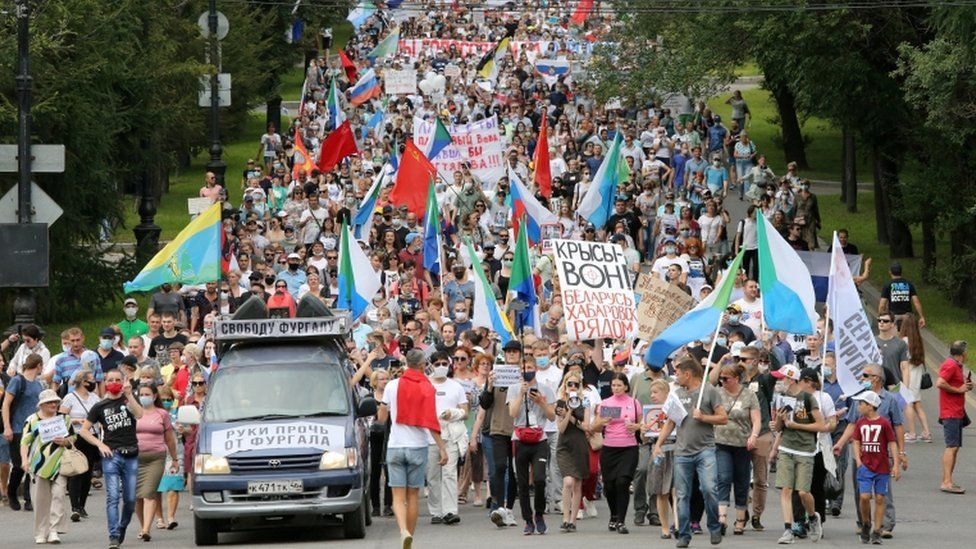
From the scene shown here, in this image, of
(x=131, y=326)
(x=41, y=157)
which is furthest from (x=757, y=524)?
(x=41, y=157)

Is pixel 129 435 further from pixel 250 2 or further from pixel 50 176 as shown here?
pixel 250 2

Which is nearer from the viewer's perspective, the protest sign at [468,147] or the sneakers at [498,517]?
the sneakers at [498,517]

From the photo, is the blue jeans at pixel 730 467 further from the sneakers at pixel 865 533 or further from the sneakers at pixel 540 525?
the sneakers at pixel 540 525

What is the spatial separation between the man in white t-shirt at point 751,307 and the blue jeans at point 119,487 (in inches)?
348

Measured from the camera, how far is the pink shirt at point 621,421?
63.2ft

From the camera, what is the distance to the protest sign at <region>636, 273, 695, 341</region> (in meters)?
24.0

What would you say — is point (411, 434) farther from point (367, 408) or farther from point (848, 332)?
point (848, 332)

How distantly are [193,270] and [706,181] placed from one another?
51.2 feet

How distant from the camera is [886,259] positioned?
4100 cm

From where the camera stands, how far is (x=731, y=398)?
1858cm

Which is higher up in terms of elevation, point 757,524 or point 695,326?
point 695,326

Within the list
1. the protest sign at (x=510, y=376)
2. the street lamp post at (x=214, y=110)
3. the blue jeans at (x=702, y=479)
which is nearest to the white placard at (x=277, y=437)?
the protest sign at (x=510, y=376)

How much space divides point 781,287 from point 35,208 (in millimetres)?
9676

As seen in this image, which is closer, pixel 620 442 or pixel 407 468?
pixel 407 468
